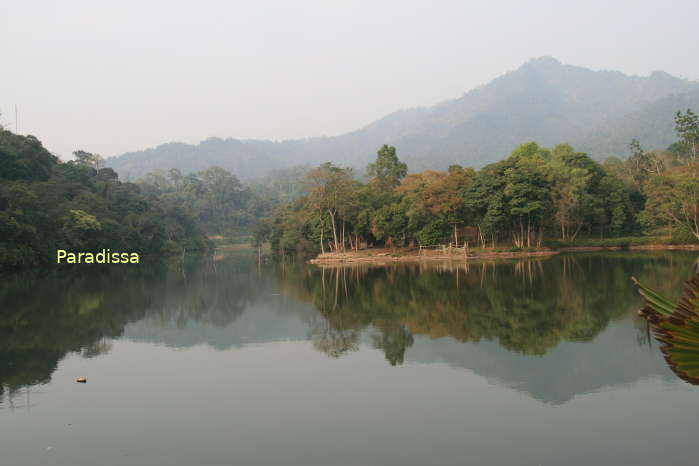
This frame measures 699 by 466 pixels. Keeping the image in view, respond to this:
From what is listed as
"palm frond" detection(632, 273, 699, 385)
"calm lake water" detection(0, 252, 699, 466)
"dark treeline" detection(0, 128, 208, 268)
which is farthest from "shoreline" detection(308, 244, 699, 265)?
"palm frond" detection(632, 273, 699, 385)

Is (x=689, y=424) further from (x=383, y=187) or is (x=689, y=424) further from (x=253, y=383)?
(x=383, y=187)

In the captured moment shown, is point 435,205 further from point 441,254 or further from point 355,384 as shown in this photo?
point 355,384

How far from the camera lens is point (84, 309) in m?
22.4

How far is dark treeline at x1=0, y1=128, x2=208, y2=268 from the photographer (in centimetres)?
4184

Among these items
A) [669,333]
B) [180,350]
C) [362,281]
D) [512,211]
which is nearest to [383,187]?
[512,211]

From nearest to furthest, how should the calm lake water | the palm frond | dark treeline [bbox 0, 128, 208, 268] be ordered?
the palm frond
the calm lake water
dark treeline [bbox 0, 128, 208, 268]

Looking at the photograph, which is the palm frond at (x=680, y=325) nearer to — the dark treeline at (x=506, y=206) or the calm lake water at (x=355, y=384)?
the calm lake water at (x=355, y=384)

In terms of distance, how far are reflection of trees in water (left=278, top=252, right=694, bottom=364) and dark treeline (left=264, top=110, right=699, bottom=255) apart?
1092 centimetres

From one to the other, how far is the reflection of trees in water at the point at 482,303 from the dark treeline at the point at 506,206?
10924mm

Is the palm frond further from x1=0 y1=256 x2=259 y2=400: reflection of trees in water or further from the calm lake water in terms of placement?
x1=0 y1=256 x2=259 y2=400: reflection of trees in water

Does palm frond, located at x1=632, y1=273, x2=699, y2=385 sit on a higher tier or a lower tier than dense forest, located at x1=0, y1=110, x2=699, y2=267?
lower

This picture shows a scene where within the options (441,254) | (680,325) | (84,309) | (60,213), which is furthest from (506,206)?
(680,325)

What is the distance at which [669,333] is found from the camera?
2273 mm

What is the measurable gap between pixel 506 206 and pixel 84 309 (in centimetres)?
3175
